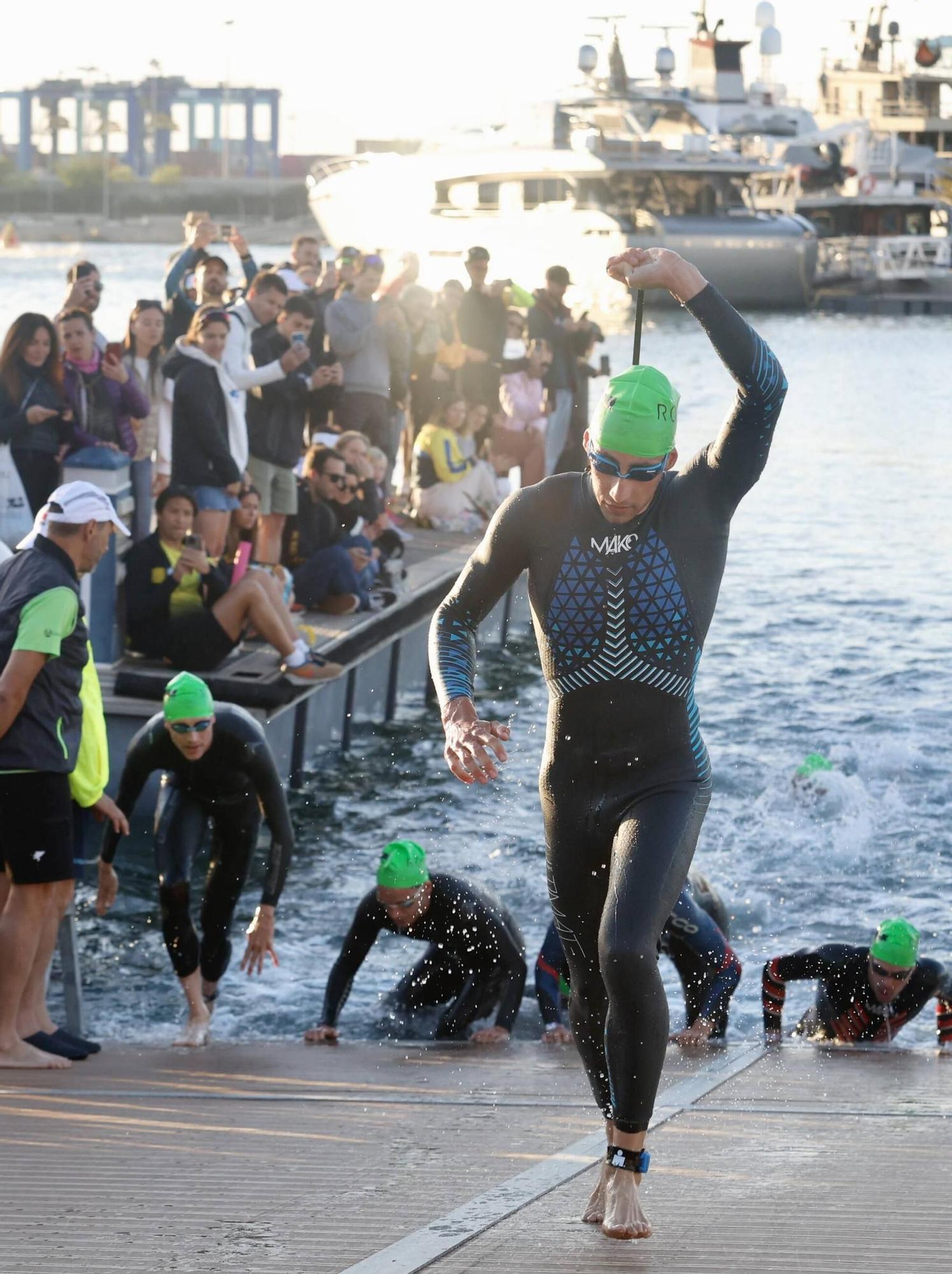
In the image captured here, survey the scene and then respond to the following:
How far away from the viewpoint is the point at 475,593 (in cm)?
477

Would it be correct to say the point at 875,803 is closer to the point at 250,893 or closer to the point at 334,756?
the point at 334,756

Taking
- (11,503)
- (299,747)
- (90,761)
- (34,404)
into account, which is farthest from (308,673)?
(90,761)

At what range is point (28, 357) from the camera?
413 inches

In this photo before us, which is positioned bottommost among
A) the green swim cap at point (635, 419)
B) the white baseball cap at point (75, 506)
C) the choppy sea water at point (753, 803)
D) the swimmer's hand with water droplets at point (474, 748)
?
the choppy sea water at point (753, 803)

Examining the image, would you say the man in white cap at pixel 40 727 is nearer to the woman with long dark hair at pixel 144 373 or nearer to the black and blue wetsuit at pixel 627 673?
the black and blue wetsuit at pixel 627 673

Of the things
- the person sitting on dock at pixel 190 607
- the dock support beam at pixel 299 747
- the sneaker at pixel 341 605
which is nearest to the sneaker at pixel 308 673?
the person sitting on dock at pixel 190 607

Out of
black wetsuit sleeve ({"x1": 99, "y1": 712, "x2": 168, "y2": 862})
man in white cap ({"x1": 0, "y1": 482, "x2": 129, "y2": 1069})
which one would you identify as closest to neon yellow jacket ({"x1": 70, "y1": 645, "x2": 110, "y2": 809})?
man in white cap ({"x1": 0, "y1": 482, "x2": 129, "y2": 1069})

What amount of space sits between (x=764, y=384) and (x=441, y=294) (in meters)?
13.8

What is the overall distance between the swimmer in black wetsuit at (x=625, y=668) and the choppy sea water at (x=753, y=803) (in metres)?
4.47

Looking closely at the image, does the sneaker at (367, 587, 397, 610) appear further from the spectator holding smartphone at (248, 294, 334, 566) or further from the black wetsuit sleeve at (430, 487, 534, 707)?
the black wetsuit sleeve at (430, 487, 534, 707)

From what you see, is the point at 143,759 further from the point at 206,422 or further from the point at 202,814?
the point at 206,422

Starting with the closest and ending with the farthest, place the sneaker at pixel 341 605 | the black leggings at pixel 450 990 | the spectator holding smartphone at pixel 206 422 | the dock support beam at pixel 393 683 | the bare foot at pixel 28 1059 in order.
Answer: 1. the bare foot at pixel 28 1059
2. the black leggings at pixel 450 990
3. the spectator holding smartphone at pixel 206 422
4. the sneaker at pixel 341 605
5. the dock support beam at pixel 393 683

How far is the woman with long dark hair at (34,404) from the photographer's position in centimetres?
1041

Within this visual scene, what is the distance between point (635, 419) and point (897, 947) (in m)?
4.34
